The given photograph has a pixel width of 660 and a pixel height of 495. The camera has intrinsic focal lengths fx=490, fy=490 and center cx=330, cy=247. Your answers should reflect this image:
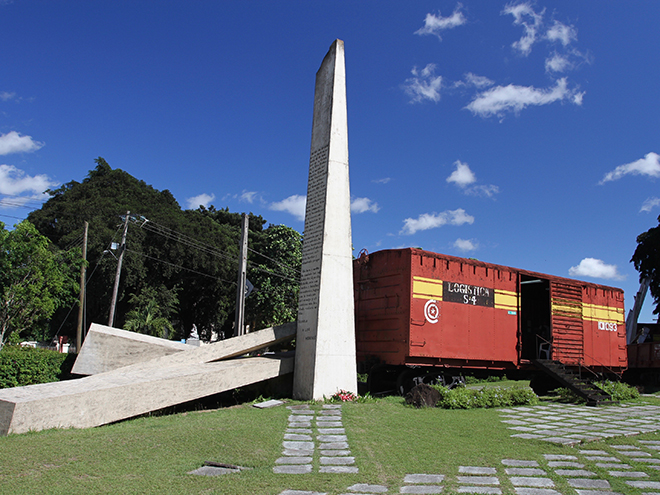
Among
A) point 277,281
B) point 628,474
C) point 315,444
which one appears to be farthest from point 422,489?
point 277,281

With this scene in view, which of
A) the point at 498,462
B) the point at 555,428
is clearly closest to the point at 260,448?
the point at 498,462

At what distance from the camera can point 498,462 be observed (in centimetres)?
540

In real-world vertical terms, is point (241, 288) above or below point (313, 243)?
below

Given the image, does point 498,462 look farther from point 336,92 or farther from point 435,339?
point 336,92

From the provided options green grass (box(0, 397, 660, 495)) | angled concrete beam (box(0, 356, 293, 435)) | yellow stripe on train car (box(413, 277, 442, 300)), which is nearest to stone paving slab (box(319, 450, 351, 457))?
green grass (box(0, 397, 660, 495))

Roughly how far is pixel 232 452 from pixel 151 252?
25.4 metres

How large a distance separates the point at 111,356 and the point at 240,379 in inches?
125

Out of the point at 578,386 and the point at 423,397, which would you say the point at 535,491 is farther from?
the point at 578,386

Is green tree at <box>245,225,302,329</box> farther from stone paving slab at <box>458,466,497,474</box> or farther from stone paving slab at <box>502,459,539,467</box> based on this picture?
stone paving slab at <box>458,466,497,474</box>

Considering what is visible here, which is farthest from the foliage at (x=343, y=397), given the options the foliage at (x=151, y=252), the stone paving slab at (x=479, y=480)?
the foliage at (x=151, y=252)

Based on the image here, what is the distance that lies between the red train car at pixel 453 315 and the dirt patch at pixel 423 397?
1112 millimetres

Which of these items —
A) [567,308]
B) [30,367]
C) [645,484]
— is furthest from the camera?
[567,308]

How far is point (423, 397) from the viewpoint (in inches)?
383

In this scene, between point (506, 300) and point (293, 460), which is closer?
point (293, 460)
